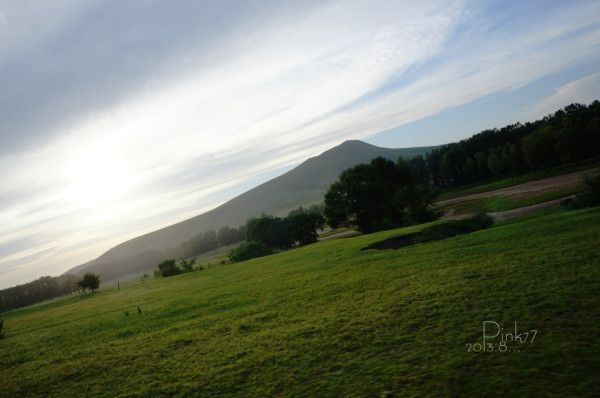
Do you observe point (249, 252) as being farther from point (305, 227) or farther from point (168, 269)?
point (305, 227)

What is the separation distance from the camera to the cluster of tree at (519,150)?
9169 cm

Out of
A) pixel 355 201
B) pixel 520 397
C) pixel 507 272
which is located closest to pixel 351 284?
pixel 507 272

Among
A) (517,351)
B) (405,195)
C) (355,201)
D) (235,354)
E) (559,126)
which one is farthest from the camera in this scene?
(559,126)

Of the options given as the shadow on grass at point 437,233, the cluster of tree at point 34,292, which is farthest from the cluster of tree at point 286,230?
the cluster of tree at point 34,292

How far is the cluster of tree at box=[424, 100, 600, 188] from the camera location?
301 ft

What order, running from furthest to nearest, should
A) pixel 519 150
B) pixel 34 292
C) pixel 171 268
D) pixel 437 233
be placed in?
pixel 34 292, pixel 519 150, pixel 171 268, pixel 437 233

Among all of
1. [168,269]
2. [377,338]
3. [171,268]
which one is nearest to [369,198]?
[171,268]

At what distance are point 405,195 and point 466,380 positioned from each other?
5478cm

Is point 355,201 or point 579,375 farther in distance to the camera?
point 355,201

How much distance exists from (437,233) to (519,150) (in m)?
93.7

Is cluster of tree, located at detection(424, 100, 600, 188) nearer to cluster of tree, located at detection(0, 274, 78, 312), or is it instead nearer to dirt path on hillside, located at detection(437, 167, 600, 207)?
dirt path on hillside, located at detection(437, 167, 600, 207)

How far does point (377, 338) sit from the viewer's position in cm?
1073

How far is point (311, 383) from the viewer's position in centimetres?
895

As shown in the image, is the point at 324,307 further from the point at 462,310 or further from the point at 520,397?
the point at 520,397
